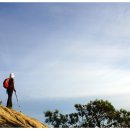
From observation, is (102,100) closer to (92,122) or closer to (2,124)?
(92,122)

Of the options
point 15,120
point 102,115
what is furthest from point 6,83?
point 102,115

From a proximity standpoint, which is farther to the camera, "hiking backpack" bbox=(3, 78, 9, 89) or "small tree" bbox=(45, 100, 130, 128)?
"small tree" bbox=(45, 100, 130, 128)

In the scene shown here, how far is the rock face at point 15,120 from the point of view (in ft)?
57.4

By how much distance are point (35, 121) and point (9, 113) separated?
7.66ft

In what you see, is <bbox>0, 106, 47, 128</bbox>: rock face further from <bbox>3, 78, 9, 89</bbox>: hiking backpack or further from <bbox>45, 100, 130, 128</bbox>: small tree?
<bbox>45, 100, 130, 128</bbox>: small tree

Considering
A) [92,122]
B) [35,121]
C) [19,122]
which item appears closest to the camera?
[19,122]

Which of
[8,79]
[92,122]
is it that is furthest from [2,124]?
[92,122]

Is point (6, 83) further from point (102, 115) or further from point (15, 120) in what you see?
point (102, 115)

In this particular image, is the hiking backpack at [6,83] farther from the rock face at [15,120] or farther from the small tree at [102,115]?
the small tree at [102,115]

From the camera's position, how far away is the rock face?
689 inches

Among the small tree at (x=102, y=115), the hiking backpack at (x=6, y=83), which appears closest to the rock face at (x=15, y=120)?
the hiking backpack at (x=6, y=83)

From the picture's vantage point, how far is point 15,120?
18906 millimetres

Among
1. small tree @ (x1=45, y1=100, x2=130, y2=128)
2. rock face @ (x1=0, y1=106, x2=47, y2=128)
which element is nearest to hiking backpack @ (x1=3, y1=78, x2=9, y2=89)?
rock face @ (x1=0, y1=106, x2=47, y2=128)

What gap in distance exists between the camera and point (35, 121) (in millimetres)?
21125
